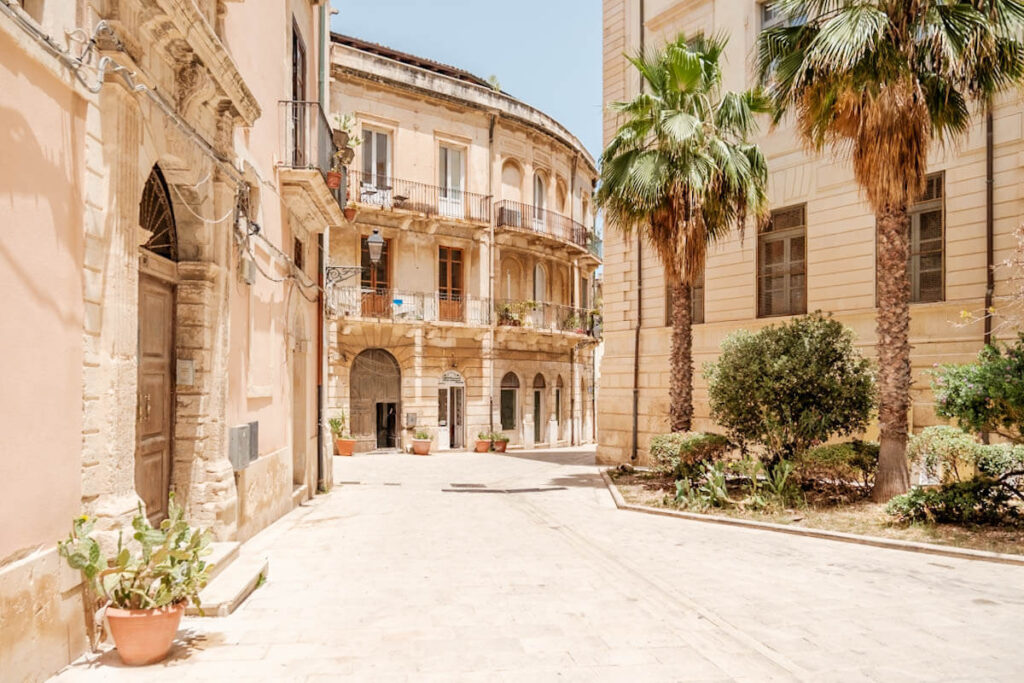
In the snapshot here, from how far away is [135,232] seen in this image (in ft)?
18.1

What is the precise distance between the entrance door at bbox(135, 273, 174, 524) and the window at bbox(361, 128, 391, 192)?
18476mm

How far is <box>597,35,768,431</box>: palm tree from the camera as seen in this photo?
13.2 meters

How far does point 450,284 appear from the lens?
88.5 feet

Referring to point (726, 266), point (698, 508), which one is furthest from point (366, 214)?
point (698, 508)

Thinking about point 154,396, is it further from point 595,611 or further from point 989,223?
point 989,223

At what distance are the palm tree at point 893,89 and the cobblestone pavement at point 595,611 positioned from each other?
11.0 feet

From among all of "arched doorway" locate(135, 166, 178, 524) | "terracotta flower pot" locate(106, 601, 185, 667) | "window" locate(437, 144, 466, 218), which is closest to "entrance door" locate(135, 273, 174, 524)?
"arched doorway" locate(135, 166, 178, 524)

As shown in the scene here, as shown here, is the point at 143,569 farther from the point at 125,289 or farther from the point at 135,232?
the point at 135,232

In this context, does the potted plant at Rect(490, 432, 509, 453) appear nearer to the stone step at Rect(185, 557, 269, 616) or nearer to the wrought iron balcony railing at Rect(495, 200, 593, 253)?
the wrought iron balcony railing at Rect(495, 200, 593, 253)

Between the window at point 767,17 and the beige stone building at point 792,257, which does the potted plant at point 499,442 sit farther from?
the window at point 767,17

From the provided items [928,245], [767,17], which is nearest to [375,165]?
[767,17]

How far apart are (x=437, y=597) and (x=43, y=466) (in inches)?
129

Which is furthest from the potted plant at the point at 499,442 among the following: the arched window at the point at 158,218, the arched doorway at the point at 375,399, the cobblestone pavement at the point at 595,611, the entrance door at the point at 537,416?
the arched window at the point at 158,218

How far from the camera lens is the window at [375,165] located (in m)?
25.2
